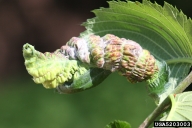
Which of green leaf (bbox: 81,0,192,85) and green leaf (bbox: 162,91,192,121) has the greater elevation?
green leaf (bbox: 81,0,192,85)

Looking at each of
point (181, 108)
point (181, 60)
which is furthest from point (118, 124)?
point (181, 60)

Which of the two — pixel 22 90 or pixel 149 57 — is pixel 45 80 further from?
pixel 22 90

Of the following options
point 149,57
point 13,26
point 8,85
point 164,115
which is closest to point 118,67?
point 149,57

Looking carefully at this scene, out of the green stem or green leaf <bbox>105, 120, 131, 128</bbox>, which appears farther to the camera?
the green stem

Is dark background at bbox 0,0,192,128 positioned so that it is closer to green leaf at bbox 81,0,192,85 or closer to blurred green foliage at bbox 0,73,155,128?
blurred green foliage at bbox 0,73,155,128

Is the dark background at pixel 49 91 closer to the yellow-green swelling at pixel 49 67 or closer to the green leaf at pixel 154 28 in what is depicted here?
the green leaf at pixel 154 28

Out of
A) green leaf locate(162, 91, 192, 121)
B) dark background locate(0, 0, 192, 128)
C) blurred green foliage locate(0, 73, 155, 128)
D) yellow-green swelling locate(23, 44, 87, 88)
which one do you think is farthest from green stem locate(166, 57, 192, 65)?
blurred green foliage locate(0, 73, 155, 128)
